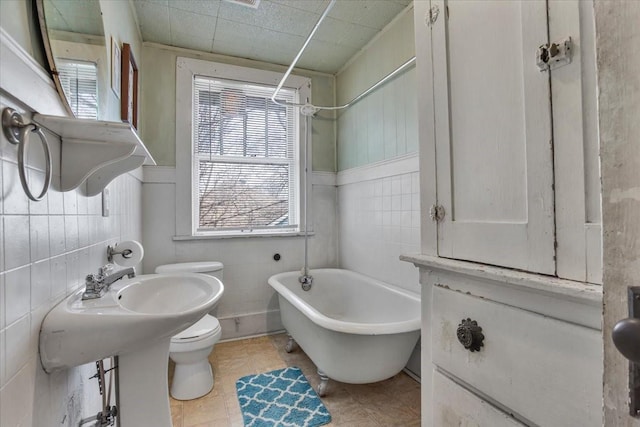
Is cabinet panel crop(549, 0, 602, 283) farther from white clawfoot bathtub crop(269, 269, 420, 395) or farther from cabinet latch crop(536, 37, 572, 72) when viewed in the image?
white clawfoot bathtub crop(269, 269, 420, 395)

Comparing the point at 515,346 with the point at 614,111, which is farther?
the point at 515,346

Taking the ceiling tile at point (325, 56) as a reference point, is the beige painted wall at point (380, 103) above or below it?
below

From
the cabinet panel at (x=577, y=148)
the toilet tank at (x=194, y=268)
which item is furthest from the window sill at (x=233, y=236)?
the cabinet panel at (x=577, y=148)

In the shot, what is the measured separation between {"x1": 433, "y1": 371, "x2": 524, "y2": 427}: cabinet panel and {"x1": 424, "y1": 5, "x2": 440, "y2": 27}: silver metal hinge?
40.2 inches

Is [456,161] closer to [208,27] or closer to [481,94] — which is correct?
[481,94]

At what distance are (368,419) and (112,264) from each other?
1500 millimetres

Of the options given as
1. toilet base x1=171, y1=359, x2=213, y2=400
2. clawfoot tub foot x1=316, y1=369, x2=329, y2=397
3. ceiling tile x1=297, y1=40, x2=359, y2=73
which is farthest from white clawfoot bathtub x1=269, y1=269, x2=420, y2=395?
ceiling tile x1=297, y1=40, x2=359, y2=73

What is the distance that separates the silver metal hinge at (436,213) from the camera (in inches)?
34.3

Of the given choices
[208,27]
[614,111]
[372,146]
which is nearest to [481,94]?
[614,111]

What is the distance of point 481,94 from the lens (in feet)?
2.47

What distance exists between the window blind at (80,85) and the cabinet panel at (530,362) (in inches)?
51.9

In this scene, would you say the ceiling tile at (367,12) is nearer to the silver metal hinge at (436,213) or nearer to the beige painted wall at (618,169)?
the silver metal hinge at (436,213)

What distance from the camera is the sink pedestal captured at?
3.45 ft

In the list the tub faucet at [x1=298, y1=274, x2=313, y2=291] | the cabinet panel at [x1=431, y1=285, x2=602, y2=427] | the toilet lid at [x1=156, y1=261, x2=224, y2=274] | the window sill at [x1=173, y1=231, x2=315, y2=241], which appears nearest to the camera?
the cabinet panel at [x1=431, y1=285, x2=602, y2=427]
